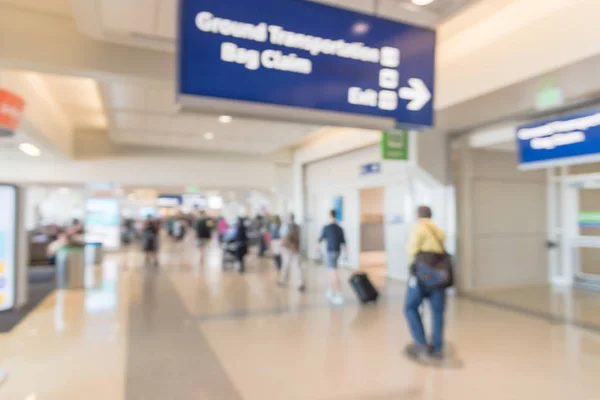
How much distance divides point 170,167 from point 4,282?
30.7 ft

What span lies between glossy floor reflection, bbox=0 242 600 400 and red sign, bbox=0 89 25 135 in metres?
2.64

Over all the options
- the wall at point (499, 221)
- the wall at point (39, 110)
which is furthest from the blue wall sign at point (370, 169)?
the wall at point (39, 110)

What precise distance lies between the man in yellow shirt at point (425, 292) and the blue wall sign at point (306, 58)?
6.29 ft

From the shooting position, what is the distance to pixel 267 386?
3498mm

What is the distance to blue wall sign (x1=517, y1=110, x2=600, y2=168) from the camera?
4199 millimetres

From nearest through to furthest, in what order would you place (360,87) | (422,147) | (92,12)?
(360,87)
(92,12)
(422,147)

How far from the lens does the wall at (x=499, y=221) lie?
7.75 m

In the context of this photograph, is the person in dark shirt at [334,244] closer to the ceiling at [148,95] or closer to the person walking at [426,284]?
the ceiling at [148,95]

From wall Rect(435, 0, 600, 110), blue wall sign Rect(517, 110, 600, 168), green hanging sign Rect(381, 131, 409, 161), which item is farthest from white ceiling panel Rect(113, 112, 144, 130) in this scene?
blue wall sign Rect(517, 110, 600, 168)

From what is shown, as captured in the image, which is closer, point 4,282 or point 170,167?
point 4,282

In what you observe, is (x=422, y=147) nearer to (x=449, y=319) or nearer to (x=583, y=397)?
(x=449, y=319)

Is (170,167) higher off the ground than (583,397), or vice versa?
(170,167)

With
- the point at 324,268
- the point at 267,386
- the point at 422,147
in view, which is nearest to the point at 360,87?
the point at 267,386

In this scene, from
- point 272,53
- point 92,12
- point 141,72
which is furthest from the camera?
point 141,72
